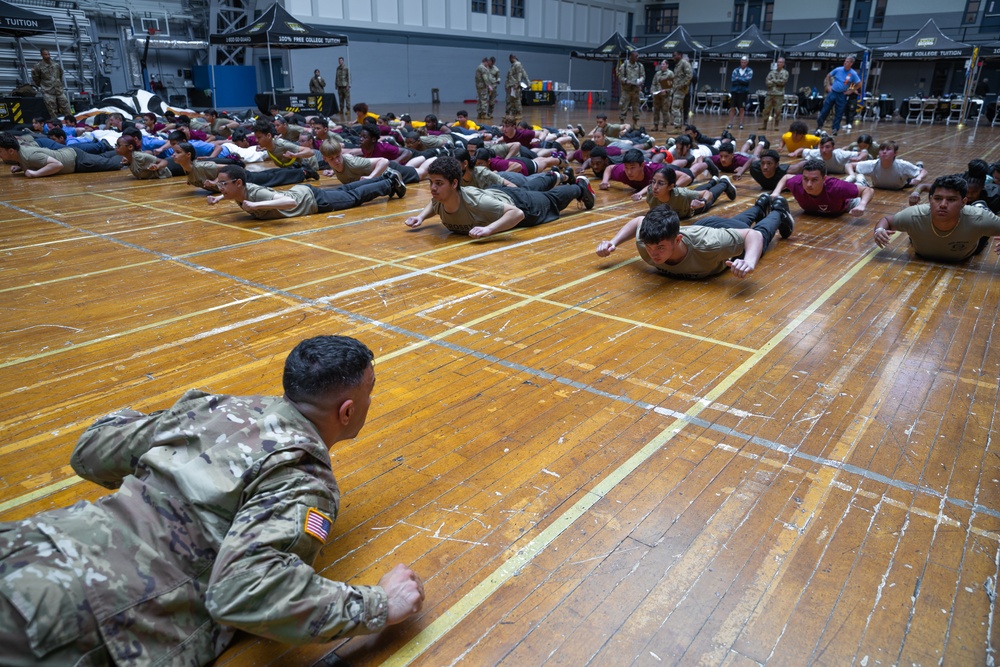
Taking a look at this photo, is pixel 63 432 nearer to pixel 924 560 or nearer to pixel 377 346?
pixel 377 346

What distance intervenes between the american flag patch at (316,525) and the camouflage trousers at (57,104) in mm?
21060

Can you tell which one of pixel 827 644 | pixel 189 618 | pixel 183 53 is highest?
pixel 183 53

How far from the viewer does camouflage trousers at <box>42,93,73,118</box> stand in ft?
59.5

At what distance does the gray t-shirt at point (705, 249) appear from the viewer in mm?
5023

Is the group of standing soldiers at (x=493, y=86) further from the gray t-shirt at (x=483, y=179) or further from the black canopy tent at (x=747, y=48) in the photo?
the gray t-shirt at (x=483, y=179)

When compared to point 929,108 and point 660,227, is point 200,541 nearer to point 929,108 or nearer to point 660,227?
point 660,227

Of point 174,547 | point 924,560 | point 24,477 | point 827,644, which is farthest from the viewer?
point 24,477

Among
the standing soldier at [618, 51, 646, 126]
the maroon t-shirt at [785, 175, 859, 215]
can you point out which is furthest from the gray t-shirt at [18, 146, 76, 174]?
the standing soldier at [618, 51, 646, 126]

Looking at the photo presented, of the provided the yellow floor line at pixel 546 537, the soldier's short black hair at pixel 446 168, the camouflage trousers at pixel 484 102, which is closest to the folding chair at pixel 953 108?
the camouflage trousers at pixel 484 102

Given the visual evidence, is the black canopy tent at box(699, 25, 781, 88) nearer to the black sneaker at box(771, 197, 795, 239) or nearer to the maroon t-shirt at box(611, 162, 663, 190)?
the maroon t-shirt at box(611, 162, 663, 190)

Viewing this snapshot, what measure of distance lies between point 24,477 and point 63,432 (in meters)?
0.39

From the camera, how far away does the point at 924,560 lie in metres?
2.27

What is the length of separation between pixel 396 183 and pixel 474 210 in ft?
8.83

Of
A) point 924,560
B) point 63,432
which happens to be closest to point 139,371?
point 63,432
